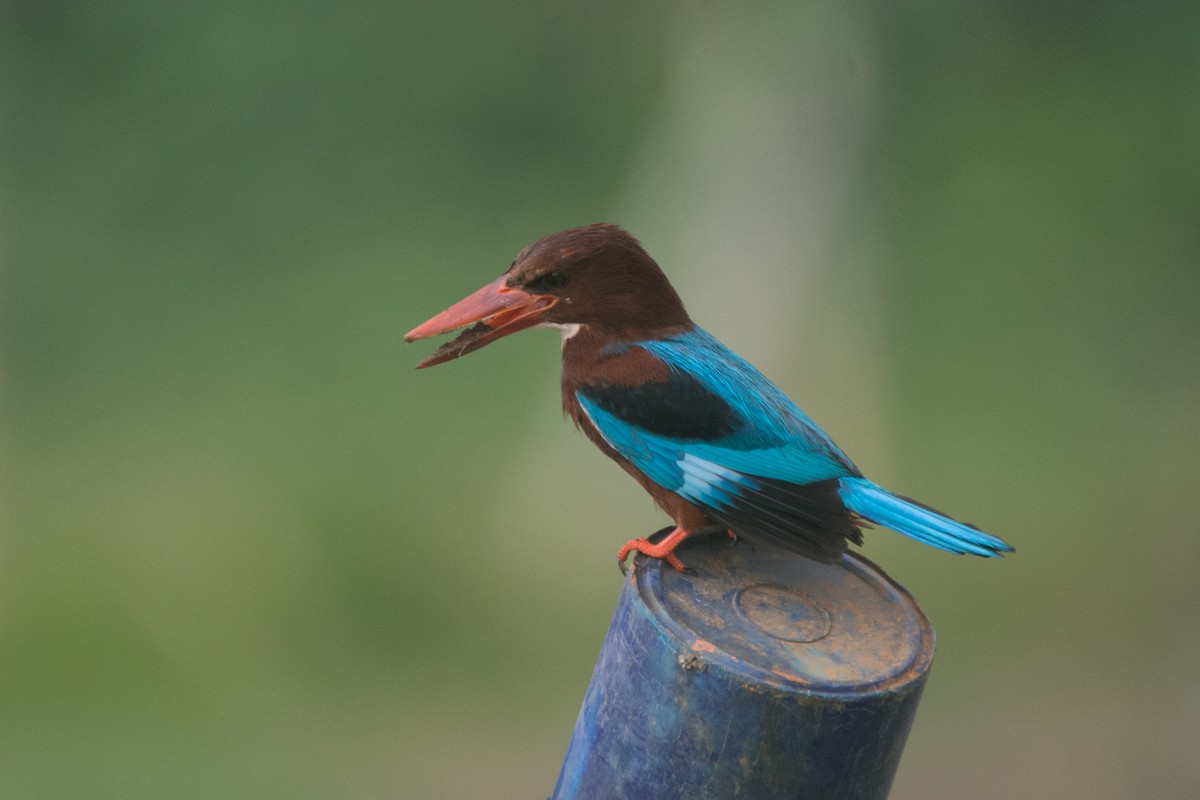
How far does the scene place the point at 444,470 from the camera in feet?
13.0

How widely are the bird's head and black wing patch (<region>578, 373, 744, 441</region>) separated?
0.42 feet

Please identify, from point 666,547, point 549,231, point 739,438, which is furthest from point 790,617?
point 549,231

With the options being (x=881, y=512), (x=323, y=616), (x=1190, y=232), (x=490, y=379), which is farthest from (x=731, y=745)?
(x=1190, y=232)

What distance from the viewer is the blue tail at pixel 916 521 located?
170 cm

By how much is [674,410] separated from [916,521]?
40 centimetres

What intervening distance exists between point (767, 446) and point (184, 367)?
8.79 ft

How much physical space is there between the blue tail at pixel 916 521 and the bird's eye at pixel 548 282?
545mm

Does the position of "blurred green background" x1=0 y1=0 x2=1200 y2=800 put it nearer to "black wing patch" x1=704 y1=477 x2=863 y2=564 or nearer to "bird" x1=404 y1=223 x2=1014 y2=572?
"bird" x1=404 y1=223 x2=1014 y2=572

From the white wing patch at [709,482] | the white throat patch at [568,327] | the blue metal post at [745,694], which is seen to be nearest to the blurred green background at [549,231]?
the white throat patch at [568,327]

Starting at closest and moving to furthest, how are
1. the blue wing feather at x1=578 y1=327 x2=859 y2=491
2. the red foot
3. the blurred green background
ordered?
1. the red foot
2. the blue wing feather at x1=578 y1=327 x2=859 y2=491
3. the blurred green background

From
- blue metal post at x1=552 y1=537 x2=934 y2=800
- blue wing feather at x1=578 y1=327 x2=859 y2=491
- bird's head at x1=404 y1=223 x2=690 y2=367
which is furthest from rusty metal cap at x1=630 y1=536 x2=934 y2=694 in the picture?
bird's head at x1=404 y1=223 x2=690 y2=367

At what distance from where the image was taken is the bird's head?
6.58ft

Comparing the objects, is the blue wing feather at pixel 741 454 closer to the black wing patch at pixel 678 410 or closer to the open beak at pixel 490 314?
the black wing patch at pixel 678 410

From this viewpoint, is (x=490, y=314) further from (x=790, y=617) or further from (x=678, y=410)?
(x=790, y=617)
